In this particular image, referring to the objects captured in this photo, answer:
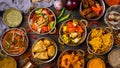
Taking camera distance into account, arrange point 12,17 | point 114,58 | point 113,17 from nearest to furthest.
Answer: point 114,58
point 113,17
point 12,17

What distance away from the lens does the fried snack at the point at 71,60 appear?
126 inches

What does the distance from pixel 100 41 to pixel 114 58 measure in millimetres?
232

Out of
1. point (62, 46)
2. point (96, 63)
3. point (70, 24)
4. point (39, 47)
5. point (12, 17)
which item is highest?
point (12, 17)

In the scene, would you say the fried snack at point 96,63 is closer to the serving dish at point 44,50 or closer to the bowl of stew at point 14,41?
the serving dish at point 44,50

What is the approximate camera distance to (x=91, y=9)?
3289mm

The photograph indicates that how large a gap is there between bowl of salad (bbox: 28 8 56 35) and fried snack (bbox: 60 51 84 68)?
0.33m

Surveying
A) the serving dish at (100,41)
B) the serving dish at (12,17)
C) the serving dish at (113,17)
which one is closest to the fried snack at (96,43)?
the serving dish at (100,41)

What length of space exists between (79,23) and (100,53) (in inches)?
15.7

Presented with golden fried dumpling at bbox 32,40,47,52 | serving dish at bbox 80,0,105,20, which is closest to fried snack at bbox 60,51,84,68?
golden fried dumpling at bbox 32,40,47,52

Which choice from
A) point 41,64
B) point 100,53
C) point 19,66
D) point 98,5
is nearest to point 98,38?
point 100,53

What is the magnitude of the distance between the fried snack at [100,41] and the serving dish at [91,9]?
16cm

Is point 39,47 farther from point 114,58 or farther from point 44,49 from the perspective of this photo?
point 114,58

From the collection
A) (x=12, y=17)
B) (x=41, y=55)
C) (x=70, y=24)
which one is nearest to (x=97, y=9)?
(x=70, y=24)

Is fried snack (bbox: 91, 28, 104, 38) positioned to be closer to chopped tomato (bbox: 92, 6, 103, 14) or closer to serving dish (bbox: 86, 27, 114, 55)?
serving dish (bbox: 86, 27, 114, 55)
